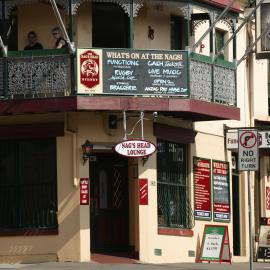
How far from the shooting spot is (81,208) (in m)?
27.8

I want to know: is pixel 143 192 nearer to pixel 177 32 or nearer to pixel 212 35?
pixel 177 32

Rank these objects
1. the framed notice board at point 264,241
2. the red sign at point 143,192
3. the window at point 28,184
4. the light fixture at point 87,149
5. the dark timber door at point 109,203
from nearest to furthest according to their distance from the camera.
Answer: the light fixture at point 87,149, the window at point 28,184, the red sign at point 143,192, the dark timber door at point 109,203, the framed notice board at point 264,241

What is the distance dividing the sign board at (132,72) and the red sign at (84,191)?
2.29 metres

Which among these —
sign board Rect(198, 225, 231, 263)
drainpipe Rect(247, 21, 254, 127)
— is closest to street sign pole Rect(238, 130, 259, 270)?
sign board Rect(198, 225, 231, 263)

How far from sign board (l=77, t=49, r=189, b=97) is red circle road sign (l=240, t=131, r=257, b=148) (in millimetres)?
5241

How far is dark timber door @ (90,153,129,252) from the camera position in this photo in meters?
29.1

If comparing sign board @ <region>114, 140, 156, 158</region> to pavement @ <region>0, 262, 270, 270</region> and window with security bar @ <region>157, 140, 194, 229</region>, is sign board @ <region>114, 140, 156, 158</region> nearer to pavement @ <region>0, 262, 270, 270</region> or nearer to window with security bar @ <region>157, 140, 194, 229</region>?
window with security bar @ <region>157, 140, 194, 229</region>

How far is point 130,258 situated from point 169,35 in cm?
581

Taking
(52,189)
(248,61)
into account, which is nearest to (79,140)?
(52,189)

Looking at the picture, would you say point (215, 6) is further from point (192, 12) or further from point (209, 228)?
point (209, 228)

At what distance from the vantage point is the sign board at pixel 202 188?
30656mm

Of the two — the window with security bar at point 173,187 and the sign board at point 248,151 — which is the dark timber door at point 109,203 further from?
the sign board at point 248,151

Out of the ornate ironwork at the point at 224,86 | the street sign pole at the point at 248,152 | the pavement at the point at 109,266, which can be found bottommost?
the pavement at the point at 109,266

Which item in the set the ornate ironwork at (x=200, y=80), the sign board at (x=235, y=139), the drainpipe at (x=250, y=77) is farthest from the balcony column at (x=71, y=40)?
the drainpipe at (x=250, y=77)
